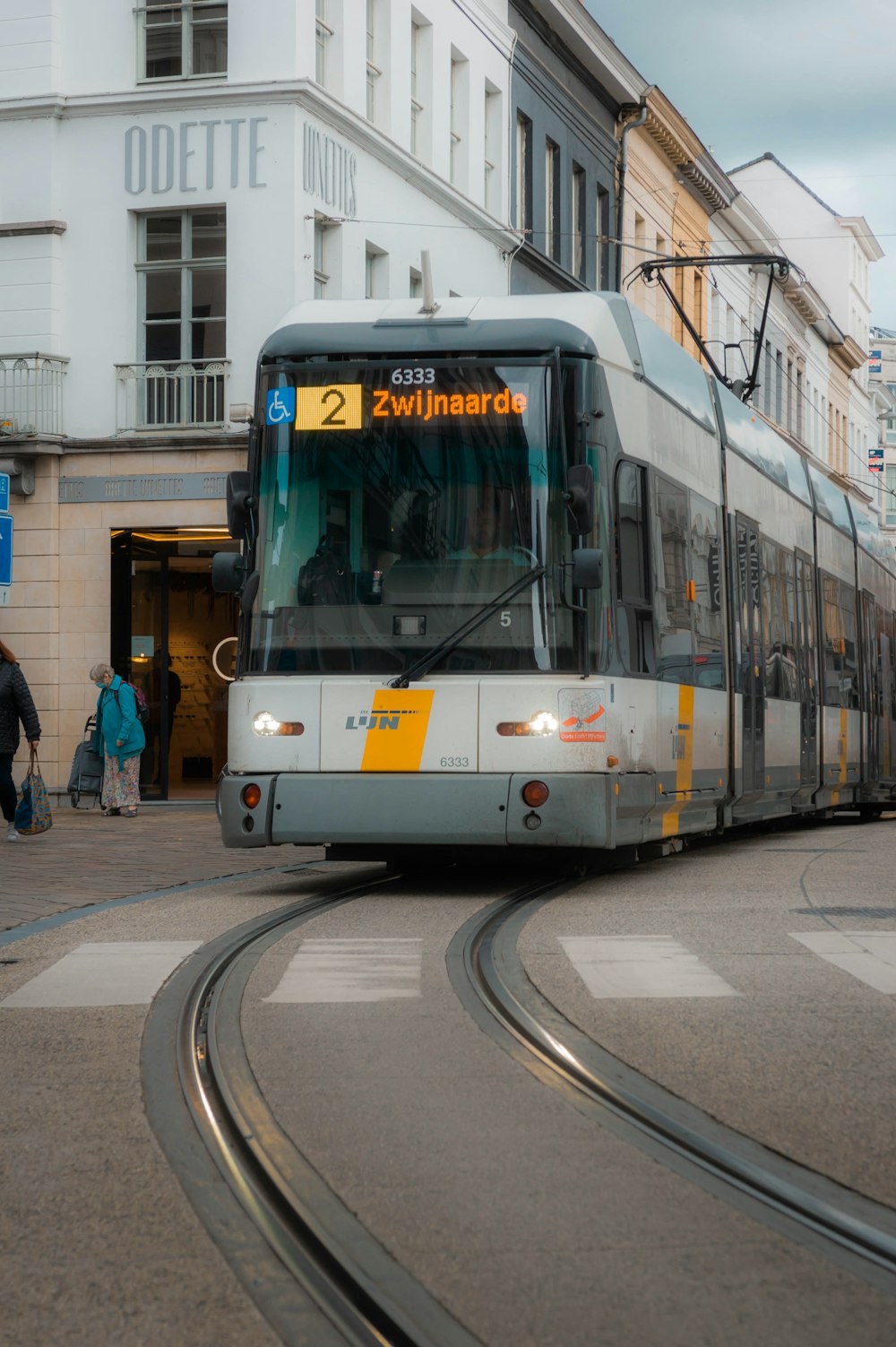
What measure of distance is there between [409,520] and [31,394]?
15.0 meters

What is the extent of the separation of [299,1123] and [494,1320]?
185 centimetres

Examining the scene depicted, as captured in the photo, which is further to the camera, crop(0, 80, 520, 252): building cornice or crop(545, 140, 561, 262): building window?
crop(545, 140, 561, 262): building window

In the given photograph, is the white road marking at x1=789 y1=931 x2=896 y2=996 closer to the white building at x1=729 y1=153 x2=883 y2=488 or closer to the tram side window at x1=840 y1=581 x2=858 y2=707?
the tram side window at x1=840 y1=581 x2=858 y2=707

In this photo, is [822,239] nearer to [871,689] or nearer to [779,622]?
[871,689]

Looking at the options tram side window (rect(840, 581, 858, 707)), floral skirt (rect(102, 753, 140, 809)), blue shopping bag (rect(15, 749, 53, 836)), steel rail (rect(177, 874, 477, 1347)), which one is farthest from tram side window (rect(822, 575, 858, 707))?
steel rail (rect(177, 874, 477, 1347))

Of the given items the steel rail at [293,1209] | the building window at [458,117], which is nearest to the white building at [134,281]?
the building window at [458,117]

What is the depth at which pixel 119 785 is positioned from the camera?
74.6 feet

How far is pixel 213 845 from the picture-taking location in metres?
18.1

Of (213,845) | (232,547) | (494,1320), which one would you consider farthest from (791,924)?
(232,547)

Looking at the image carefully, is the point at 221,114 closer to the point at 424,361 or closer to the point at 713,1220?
the point at 424,361

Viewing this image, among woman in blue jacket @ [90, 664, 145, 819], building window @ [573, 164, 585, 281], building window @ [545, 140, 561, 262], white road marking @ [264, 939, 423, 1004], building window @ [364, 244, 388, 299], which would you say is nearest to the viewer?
white road marking @ [264, 939, 423, 1004]

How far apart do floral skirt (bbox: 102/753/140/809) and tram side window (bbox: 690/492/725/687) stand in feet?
30.5

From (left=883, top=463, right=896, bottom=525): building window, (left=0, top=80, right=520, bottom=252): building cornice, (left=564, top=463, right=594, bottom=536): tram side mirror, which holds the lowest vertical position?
(left=564, top=463, right=594, bottom=536): tram side mirror

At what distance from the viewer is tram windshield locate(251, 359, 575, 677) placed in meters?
11.8
